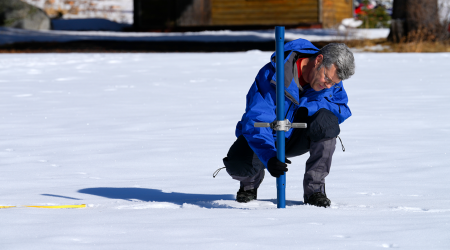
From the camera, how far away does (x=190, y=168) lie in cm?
481

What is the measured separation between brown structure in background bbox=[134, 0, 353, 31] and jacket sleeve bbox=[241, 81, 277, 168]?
20298 mm

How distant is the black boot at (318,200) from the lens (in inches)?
134

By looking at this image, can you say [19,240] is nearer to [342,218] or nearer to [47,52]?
[342,218]

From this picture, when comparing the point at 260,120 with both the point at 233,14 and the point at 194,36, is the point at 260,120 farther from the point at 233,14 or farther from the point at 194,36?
the point at 233,14

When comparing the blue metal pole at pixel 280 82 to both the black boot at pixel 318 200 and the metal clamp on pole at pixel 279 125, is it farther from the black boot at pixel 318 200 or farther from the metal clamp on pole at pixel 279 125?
the black boot at pixel 318 200

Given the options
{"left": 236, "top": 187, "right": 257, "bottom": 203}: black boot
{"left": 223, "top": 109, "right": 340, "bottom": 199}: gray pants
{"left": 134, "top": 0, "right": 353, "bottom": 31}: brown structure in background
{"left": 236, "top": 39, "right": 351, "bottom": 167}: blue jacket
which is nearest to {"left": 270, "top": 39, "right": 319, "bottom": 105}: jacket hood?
{"left": 236, "top": 39, "right": 351, "bottom": 167}: blue jacket

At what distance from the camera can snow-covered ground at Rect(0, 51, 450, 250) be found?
2.61 metres

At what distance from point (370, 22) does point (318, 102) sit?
22.8 m

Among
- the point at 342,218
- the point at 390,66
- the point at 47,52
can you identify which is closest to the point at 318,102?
the point at 342,218

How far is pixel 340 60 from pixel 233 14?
21.4 metres

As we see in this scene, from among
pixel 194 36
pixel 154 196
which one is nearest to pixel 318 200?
pixel 154 196

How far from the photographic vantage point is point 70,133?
623 centimetres

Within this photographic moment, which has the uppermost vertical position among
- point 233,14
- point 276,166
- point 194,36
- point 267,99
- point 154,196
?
point 267,99

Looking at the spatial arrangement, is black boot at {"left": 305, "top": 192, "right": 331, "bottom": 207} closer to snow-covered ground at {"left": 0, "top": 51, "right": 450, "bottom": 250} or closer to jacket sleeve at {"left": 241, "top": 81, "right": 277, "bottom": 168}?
snow-covered ground at {"left": 0, "top": 51, "right": 450, "bottom": 250}
